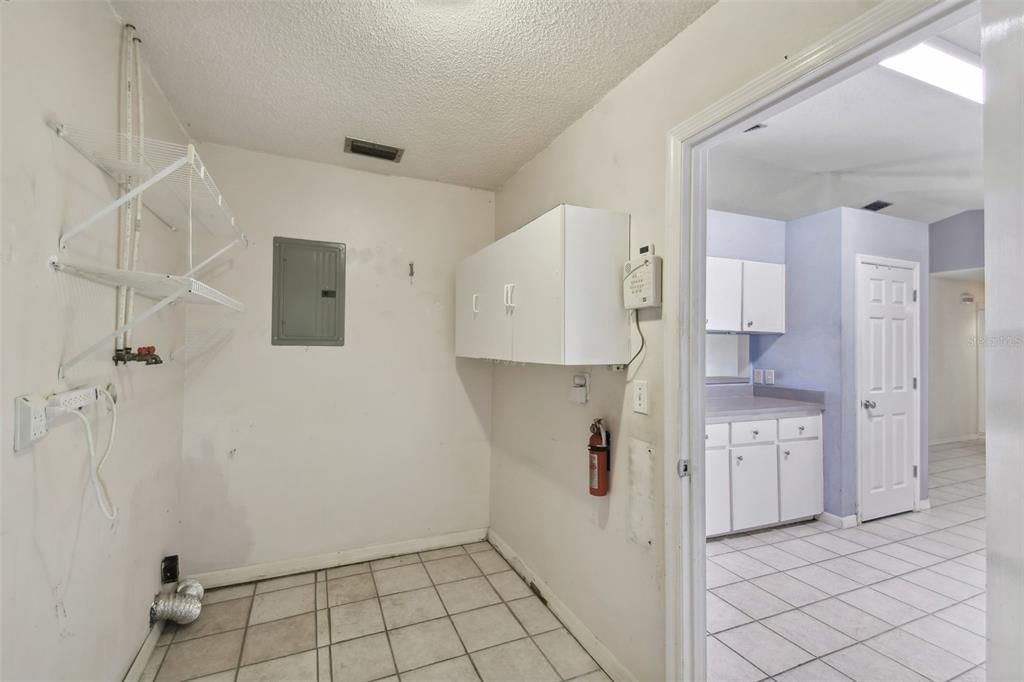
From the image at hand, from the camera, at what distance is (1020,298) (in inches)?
34.7

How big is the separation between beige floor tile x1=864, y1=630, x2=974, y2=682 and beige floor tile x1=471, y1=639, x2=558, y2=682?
1607 millimetres

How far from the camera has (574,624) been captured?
2.28 metres

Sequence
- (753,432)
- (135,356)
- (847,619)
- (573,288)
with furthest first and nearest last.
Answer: (753,432) → (847,619) → (573,288) → (135,356)

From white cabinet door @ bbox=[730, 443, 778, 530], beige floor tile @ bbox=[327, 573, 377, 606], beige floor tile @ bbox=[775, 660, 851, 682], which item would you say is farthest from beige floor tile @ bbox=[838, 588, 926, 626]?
beige floor tile @ bbox=[327, 573, 377, 606]

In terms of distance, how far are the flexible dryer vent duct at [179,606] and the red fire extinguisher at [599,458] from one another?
81.3 inches

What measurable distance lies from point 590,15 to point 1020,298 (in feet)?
4.94

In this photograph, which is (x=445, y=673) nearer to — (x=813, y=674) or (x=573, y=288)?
(x=813, y=674)

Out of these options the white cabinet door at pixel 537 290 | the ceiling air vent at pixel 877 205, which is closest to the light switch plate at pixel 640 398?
the white cabinet door at pixel 537 290

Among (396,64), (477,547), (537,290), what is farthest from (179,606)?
(396,64)

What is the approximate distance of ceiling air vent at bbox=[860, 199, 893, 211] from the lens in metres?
3.99

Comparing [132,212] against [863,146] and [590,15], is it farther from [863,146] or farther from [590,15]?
[863,146]

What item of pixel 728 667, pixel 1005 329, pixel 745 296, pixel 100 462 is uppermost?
pixel 745 296

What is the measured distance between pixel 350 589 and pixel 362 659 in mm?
655

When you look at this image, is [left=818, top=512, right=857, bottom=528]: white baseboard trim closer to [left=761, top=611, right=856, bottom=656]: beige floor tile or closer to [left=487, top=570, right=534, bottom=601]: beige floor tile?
[left=761, top=611, right=856, bottom=656]: beige floor tile
